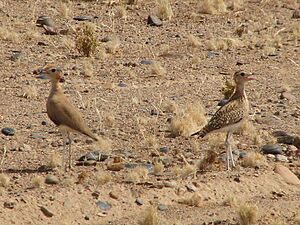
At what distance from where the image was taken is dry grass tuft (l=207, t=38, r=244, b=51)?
21.1m

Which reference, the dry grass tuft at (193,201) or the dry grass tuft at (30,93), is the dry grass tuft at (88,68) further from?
the dry grass tuft at (193,201)

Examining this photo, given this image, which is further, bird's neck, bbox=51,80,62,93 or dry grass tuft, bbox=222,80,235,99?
dry grass tuft, bbox=222,80,235,99

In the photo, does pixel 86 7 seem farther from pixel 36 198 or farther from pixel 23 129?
pixel 36 198

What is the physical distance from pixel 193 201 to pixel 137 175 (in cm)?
83

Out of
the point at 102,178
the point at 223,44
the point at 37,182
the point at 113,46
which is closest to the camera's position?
the point at 37,182

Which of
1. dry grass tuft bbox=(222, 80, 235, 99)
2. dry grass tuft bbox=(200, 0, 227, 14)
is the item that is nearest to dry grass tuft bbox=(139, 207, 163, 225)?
dry grass tuft bbox=(222, 80, 235, 99)

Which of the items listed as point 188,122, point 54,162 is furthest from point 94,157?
point 188,122

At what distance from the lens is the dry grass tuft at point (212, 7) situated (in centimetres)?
2388

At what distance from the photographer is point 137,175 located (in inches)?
528

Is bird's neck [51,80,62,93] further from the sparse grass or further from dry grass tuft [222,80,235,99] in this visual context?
the sparse grass

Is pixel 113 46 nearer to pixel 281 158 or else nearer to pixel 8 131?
pixel 8 131

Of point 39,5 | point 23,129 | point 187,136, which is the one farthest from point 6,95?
point 39,5

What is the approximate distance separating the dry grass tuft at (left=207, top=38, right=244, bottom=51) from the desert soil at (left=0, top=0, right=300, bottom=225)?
4cm

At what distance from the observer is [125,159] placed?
1425cm
